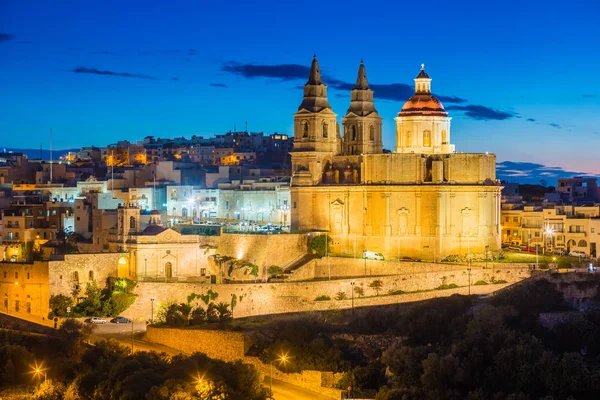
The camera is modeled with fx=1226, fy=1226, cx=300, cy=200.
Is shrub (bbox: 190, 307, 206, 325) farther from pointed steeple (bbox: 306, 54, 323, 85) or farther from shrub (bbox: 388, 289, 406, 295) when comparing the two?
pointed steeple (bbox: 306, 54, 323, 85)

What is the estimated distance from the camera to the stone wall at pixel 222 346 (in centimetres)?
4591

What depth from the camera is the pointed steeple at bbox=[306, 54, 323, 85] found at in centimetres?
6456

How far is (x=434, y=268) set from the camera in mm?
56656

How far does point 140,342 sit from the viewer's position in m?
51.9

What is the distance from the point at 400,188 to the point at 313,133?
5.74m

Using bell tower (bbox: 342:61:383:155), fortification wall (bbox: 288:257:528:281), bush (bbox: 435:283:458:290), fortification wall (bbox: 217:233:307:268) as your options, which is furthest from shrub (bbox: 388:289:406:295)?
bell tower (bbox: 342:61:383:155)

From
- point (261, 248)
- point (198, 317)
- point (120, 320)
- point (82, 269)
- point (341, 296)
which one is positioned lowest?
point (120, 320)

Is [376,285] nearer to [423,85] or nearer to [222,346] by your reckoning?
[222,346]

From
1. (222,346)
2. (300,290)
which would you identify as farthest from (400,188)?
(222,346)

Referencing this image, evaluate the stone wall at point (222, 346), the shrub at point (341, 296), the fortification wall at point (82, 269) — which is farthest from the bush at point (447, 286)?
the fortification wall at point (82, 269)

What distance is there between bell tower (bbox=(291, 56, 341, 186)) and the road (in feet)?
46.0

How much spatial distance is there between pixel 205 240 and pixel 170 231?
3.31 metres

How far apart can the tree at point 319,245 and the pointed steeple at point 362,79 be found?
10357mm

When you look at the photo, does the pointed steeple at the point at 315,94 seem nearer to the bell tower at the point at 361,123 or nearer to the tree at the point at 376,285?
the bell tower at the point at 361,123
